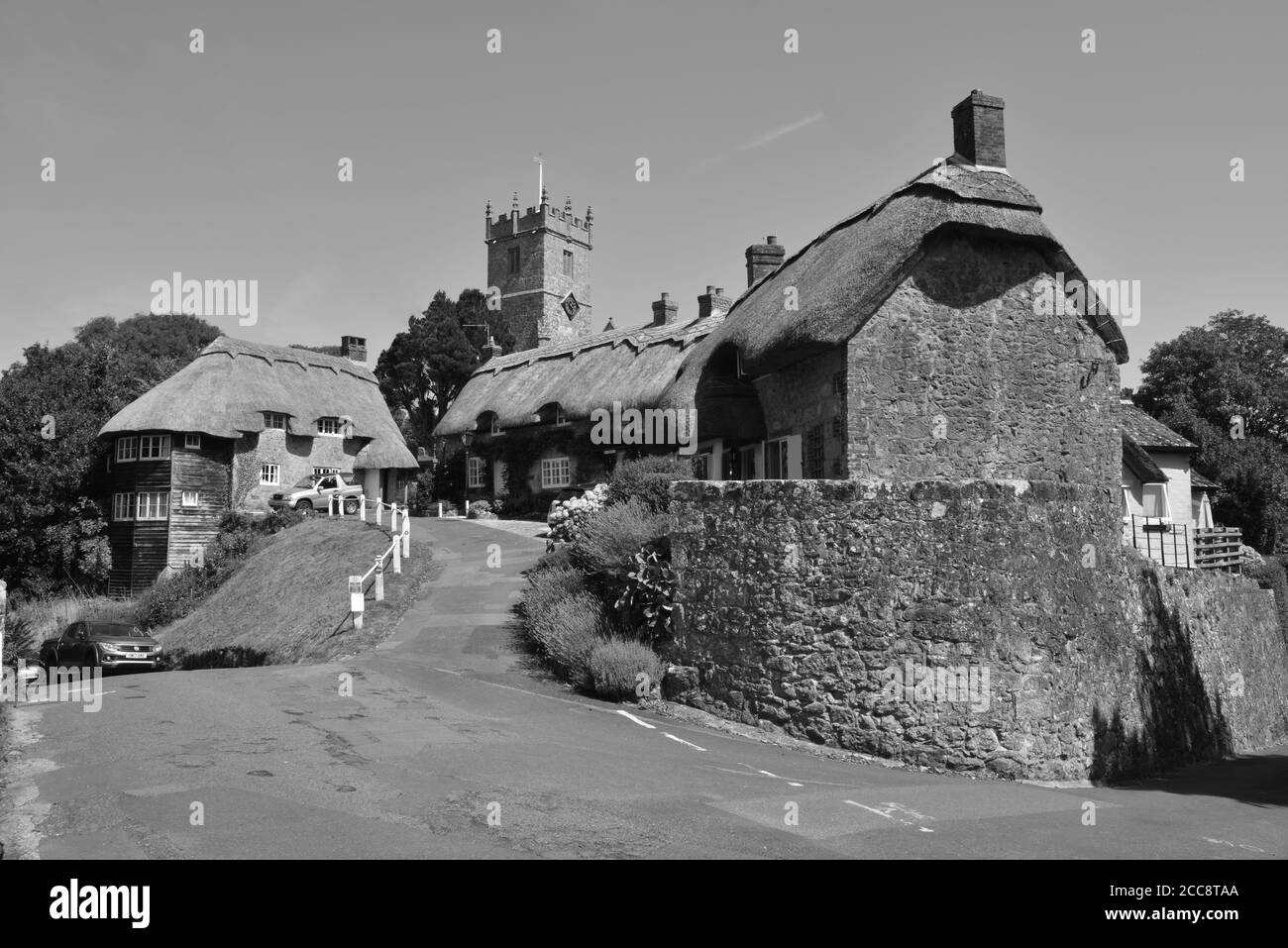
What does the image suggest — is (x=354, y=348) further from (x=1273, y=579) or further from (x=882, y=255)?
(x=1273, y=579)

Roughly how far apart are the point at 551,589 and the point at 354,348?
3657 centimetres

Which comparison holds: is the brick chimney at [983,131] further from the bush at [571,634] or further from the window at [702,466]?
the bush at [571,634]

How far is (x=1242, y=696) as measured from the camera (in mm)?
19422

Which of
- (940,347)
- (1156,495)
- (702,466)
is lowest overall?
(1156,495)

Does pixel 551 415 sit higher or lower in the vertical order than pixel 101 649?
higher

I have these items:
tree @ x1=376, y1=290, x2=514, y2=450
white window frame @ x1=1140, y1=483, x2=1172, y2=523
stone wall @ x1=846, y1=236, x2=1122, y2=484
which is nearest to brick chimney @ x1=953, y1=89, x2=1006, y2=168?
stone wall @ x1=846, y1=236, x2=1122, y2=484

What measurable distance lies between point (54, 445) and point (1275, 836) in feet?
134

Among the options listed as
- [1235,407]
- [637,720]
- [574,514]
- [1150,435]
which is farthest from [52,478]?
[1235,407]

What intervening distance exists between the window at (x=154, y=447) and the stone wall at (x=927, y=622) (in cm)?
3031

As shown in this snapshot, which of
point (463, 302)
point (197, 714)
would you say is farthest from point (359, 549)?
point (463, 302)

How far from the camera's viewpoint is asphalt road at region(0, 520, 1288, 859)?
24.1 ft

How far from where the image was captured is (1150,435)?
33438mm

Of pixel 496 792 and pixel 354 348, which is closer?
pixel 496 792
